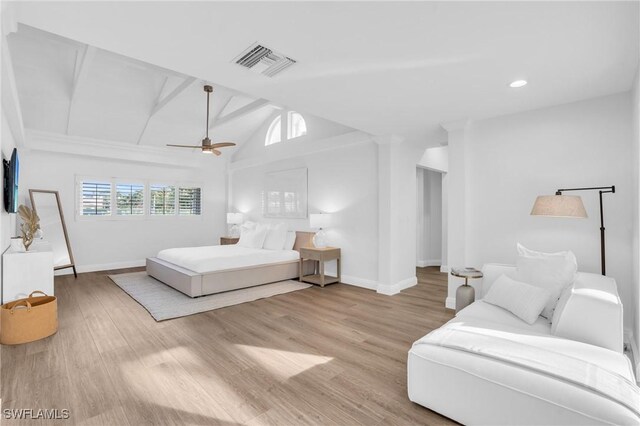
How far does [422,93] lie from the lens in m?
3.03

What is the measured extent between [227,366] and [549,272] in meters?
2.90

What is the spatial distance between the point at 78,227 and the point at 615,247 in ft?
28.2

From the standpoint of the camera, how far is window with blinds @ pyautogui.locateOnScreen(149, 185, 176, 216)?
7125 millimetres

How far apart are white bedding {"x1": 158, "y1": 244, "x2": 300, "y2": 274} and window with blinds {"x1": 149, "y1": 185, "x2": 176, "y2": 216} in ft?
6.88

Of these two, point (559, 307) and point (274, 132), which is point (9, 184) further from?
point (559, 307)

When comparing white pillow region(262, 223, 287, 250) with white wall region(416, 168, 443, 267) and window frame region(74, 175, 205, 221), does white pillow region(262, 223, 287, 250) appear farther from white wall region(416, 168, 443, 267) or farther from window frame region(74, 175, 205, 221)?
white wall region(416, 168, 443, 267)

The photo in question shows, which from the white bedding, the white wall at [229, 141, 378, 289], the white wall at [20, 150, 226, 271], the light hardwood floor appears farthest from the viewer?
the white wall at [20, 150, 226, 271]

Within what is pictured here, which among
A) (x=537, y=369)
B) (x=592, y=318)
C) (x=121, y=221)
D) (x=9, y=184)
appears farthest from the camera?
(x=121, y=221)

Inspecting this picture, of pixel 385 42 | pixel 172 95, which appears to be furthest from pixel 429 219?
pixel 172 95

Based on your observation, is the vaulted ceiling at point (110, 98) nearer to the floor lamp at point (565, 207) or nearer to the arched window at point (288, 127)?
the arched window at point (288, 127)

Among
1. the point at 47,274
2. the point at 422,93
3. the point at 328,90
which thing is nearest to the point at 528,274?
the point at 422,93

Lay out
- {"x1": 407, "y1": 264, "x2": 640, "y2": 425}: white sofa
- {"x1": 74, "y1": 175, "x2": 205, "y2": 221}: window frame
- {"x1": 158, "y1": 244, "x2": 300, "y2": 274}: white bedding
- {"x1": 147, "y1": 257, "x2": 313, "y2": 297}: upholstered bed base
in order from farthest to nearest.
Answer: {"x1": 74, "y1": 175, "x2": 205, "y2": 221}: window frame → {"x1": 158, "y1": 244, "x2": 300, "y2": 274}: white bedding → {"x1": 147, "y1": 257, "x2": 313, "y2": 297}: upholstered bed base → {"x1": 407, "y1": 264, "x2": 640, "y2": 425}: white sofa

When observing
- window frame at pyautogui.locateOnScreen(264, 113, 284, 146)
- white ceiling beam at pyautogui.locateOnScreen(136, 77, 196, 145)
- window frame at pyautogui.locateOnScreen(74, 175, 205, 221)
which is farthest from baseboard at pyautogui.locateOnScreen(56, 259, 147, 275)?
window frame at pyautogui.locateOnScreen(264, 113, 284, 146)

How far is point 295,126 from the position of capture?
6441 mm
